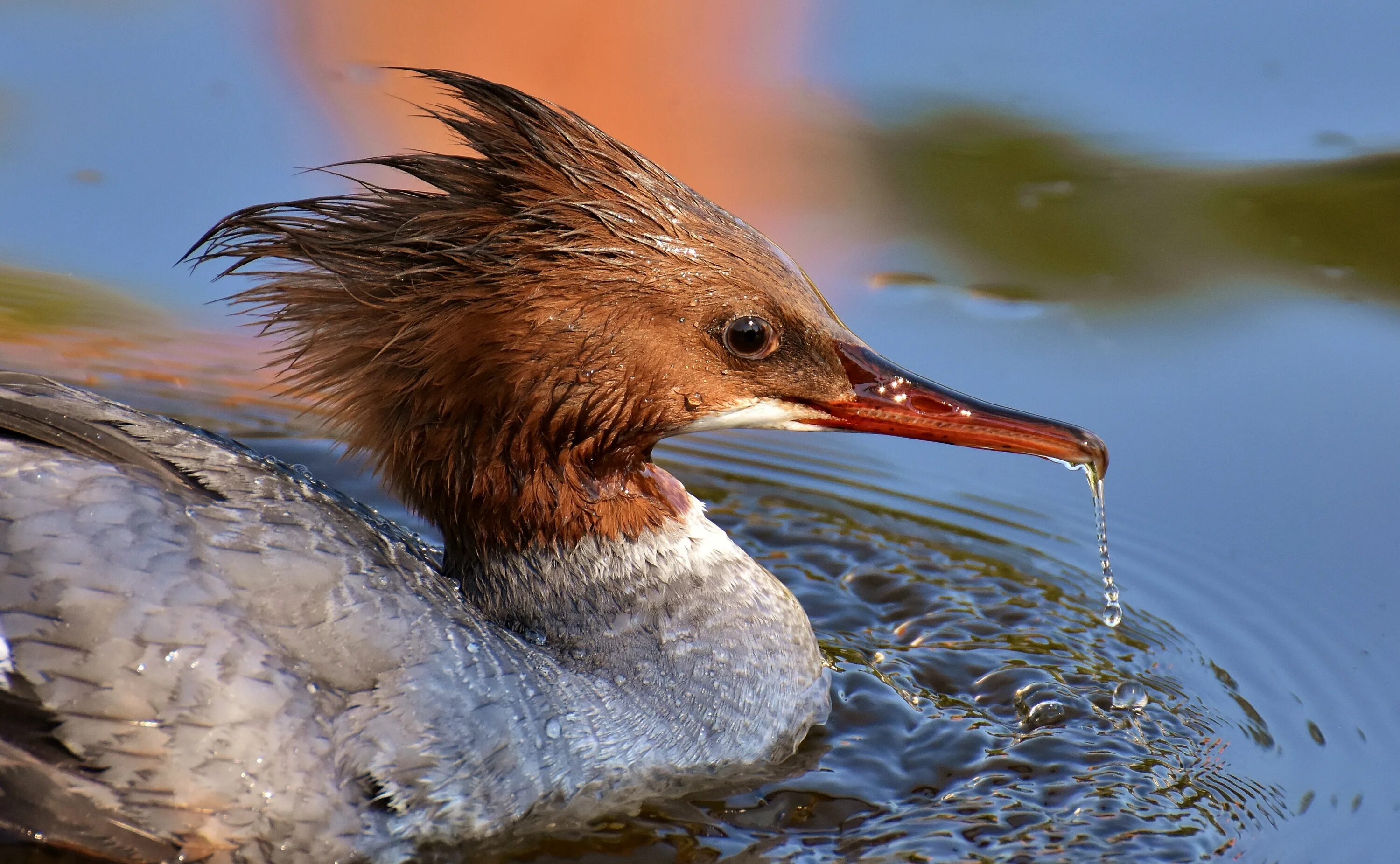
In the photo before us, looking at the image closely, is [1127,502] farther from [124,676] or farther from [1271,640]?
[124,676]

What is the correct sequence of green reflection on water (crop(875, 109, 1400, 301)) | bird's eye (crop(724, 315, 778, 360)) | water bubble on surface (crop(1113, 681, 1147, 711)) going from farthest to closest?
green reflection on water (crop(875, 109, 1400, 301)) < water bubble on surface (crop(1113, 681, 1147, 711)) < bird's eye (crop(724, 315, 778, 360))

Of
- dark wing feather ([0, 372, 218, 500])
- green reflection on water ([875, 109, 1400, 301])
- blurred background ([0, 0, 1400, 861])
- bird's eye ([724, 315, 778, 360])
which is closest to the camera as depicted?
dark wing feather ([0, 372, 218, 500])

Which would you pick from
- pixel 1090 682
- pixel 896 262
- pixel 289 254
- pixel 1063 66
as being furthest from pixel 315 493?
pixel 1063 66

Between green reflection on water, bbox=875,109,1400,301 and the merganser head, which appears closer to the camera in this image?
the merganser head

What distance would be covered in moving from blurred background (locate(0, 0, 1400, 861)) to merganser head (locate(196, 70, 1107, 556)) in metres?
1.30

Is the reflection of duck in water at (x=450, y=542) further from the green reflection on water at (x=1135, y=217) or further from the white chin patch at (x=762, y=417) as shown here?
the green reflection on water at (x=1135, y=217)

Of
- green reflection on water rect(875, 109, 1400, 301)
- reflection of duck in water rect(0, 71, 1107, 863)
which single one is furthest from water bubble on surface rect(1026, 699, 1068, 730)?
green reflection on water rect(875, 109, 1400, 301)

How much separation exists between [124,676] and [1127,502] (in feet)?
12.1

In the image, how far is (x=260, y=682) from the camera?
378 centimetres

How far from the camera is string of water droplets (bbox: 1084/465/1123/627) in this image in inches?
182

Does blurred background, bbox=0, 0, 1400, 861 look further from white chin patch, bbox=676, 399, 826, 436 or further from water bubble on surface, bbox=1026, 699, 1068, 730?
white chin patch, bbox=676, 399, 826, 436

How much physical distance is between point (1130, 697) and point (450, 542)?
213cm

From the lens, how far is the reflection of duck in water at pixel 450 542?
375 cm

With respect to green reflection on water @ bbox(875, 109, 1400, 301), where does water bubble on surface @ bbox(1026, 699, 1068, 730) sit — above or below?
below
